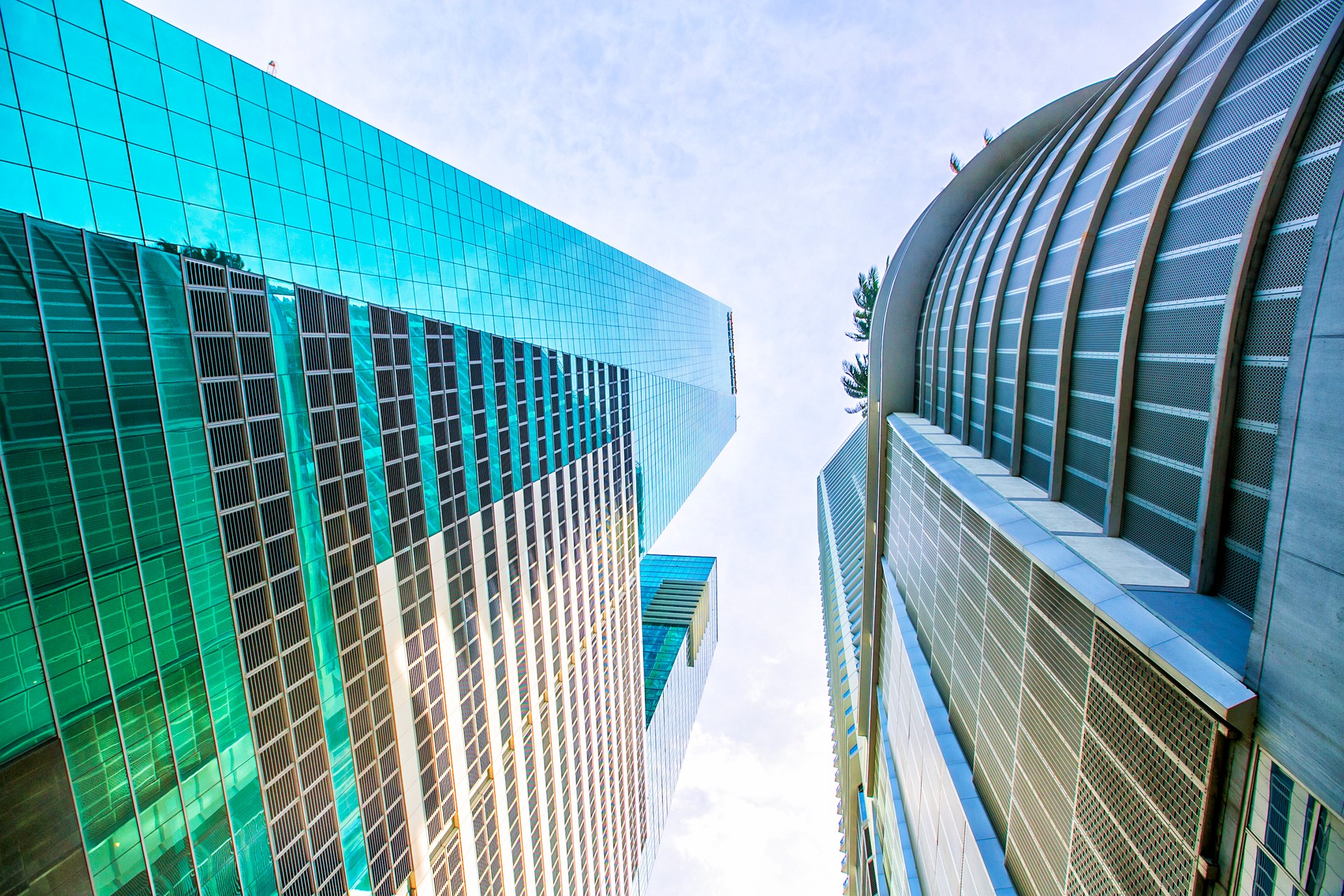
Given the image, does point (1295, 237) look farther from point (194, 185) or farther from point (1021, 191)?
point (194, 185)

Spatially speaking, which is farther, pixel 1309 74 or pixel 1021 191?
pixel 1021 191

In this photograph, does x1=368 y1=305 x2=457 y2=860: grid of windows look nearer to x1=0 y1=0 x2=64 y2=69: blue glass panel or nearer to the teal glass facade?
the teal glass facade

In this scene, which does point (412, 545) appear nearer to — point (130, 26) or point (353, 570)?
point (353, 570)

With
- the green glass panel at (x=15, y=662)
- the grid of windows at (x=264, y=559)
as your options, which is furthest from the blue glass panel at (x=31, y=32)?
the green glass panel at (x=15, y=662)

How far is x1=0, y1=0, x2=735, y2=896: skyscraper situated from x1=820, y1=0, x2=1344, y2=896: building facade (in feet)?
73.0

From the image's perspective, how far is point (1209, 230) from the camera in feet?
36.7

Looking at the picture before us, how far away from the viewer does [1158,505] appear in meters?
12.3

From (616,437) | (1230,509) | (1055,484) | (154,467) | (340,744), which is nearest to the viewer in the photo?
(1230,509)

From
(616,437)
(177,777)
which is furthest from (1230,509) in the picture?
(616,437)

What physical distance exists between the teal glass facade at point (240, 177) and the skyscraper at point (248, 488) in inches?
3.1

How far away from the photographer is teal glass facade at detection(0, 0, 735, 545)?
1183cm

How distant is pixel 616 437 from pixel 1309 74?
45635 millimetres

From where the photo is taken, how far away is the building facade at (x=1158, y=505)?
754 centimetres

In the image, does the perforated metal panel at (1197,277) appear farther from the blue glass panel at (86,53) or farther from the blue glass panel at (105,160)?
the blue glass panel at (86,53)
